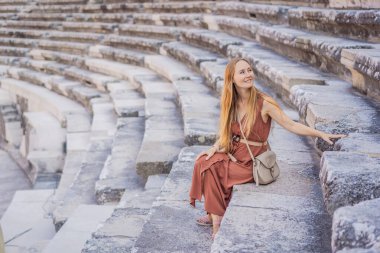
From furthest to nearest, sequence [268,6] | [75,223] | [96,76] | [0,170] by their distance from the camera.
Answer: [96,76] → [0,170] → [268,6] → [75,223]

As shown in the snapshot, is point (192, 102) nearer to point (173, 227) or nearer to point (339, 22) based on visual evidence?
point (339, 22)

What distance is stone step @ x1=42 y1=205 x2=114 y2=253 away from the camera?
3.67 meters

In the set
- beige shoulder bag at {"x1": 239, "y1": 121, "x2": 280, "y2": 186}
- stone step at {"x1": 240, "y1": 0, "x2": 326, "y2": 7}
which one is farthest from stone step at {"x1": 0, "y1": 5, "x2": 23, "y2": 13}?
beige shoulder bag at {"x1": 239, "y1": 121, "x2": 280, "y2": 186}

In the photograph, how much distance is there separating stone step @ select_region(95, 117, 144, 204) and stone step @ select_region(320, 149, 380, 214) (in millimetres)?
2333

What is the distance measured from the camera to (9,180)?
25.0ft

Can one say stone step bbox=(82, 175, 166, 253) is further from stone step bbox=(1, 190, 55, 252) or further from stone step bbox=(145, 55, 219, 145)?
stone step bbox=(1, 190, 55, 252)

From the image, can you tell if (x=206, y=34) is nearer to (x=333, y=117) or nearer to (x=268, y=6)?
(x=268, y=6)

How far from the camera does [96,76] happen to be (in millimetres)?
9695

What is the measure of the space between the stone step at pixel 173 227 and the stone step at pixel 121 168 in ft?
3.39

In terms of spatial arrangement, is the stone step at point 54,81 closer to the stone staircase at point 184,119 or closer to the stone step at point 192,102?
the stone staircase at point 184,119

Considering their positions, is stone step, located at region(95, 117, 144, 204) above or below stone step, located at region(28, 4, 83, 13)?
below

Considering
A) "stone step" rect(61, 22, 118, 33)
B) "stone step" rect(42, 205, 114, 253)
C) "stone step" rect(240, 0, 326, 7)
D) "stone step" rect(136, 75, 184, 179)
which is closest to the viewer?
"stone step" rect(42, 205, 114, 253)

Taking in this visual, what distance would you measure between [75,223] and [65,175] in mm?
2205

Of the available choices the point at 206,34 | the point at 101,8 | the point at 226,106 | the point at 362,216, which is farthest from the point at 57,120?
the point at 362,216
